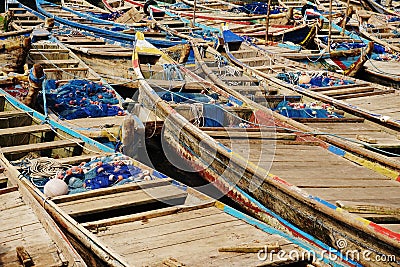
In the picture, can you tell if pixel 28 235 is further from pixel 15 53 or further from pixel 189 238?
pixel 15 53

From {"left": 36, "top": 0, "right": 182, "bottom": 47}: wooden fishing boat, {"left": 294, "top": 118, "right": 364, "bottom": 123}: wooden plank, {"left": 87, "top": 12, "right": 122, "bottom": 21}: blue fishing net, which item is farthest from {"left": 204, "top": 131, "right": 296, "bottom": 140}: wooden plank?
{"left": 87, "top": 12, "right": 122, "bottom": 21}: blue fishing net

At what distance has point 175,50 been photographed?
13625 mm

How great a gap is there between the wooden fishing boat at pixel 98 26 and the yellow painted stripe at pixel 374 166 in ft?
25.3

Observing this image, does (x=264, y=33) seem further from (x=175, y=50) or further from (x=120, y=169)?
Answer: (x=120, y=169)

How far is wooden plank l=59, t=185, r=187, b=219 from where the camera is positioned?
7.27 metres

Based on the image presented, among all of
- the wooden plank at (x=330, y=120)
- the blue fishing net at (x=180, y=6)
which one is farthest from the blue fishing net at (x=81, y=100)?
the blue fishing net at (x=180, y=6)

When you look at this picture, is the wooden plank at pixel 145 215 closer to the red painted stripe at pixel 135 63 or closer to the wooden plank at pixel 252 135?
the wooden plank at pixel 252 135

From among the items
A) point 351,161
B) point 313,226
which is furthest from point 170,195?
point 351,161

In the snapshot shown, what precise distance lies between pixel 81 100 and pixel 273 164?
4.15 metres

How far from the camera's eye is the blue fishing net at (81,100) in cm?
1035

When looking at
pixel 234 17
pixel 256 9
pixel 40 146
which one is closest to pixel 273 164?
pixel 40 146

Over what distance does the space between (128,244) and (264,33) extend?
37.7 feet

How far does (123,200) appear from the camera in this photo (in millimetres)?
7500

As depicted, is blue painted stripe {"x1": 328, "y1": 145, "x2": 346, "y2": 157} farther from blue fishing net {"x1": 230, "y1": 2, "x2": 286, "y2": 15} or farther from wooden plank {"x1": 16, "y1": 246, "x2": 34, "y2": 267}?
blue fishing net {"x1": 230, "y1": 2, "x2": 286, "y2": 15}
